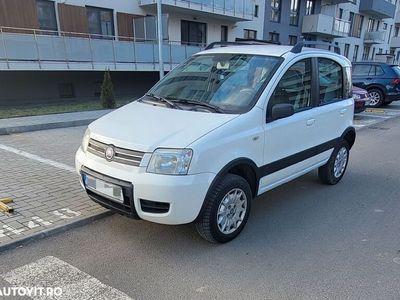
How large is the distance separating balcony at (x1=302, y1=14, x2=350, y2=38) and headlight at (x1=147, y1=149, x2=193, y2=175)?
26199 millimetres

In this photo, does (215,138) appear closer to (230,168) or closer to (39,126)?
(230,168)

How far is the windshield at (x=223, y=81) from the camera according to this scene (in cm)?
Result: 338

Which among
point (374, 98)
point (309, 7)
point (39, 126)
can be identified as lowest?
point (374, 98)

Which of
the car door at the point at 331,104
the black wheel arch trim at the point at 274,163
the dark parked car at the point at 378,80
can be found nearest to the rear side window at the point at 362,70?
the dark parked car at the point at 378,80

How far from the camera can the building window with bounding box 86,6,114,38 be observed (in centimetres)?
1373

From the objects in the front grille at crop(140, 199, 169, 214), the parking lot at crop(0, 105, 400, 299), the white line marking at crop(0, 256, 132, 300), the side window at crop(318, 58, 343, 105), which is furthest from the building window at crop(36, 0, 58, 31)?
the front grille at crop(140, 199, 169, 214)

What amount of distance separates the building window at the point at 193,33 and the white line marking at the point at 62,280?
16291mm

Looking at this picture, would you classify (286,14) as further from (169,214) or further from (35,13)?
(169,214)

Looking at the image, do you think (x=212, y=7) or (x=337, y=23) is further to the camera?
(x=337, y=23)

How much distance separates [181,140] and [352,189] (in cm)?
325

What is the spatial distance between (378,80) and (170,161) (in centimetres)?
1350

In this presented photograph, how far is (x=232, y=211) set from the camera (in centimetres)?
328

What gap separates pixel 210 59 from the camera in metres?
4.03

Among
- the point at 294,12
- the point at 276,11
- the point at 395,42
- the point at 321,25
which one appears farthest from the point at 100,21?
the point at 395,42
